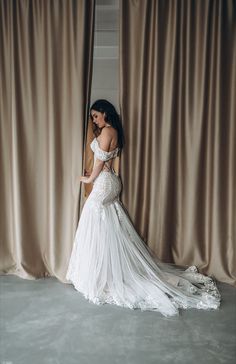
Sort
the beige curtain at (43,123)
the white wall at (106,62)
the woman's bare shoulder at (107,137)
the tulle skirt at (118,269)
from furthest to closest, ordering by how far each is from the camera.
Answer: the white wall at (106,62) < the beige curtain at (43,123) < the woman's bare shoulder at (107,137) < the tulle skirt at (118,269)

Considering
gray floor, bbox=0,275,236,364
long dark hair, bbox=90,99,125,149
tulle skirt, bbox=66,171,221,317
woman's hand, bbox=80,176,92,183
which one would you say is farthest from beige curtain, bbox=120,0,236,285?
gray floor, bbox=0,275,236,364

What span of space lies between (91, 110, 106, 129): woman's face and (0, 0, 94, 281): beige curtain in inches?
2.9

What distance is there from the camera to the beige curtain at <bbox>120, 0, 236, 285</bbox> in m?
2.69

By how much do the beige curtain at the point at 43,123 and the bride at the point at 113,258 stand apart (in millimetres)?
159

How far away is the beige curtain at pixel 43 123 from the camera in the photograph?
267 cm

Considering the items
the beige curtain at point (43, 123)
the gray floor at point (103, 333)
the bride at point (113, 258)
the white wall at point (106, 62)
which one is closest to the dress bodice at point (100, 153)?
the bride at point (113, 258)

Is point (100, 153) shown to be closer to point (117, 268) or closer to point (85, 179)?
point (85, 179)

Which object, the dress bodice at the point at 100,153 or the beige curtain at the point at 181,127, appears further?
the beige curtain at the point at 181,127

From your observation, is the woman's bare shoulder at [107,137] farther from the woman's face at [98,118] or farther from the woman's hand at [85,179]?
the woman's hand at [85,179]

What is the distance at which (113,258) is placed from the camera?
2.54 meters

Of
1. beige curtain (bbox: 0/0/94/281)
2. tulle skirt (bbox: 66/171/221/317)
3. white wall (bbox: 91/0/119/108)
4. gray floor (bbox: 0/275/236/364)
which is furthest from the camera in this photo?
white wall (bbox: 91/0/119/108)

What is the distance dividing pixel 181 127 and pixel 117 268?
1.17m

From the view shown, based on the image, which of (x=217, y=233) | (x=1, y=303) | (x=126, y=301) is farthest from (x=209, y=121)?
(x=1, y=303)

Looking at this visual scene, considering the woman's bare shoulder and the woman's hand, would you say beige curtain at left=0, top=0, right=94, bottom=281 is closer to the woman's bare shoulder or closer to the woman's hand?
the woman's hand
